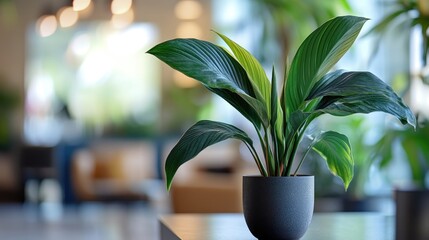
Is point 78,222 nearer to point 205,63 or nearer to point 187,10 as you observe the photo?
point 187,10

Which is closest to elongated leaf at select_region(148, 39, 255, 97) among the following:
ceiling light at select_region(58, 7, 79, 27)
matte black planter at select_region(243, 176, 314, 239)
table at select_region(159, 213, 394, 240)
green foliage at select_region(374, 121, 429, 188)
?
matte black planter at select_region(243, 176, 314, 239)

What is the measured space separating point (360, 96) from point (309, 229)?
0.55m

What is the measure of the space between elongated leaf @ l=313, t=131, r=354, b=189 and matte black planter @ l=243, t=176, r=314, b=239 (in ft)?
0.42

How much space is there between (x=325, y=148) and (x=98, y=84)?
11.3 meters

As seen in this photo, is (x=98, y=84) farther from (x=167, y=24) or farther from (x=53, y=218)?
(x=53, y=218)

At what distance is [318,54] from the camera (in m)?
1.75

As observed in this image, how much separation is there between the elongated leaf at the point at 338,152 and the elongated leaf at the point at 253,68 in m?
0.18

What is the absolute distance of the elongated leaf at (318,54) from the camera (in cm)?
173

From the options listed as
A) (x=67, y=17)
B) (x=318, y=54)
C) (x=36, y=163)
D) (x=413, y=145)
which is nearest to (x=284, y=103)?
(x=318, y=54)

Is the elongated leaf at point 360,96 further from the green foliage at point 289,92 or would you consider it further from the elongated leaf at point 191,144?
the elongated leaf at point 191,144

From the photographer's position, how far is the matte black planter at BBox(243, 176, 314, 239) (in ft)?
Result: 5.79

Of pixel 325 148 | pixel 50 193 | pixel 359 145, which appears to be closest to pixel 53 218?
pixel 50 193

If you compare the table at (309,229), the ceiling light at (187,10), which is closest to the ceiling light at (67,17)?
the ceiling light at (187,10)

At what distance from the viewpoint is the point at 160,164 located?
12.7 m
